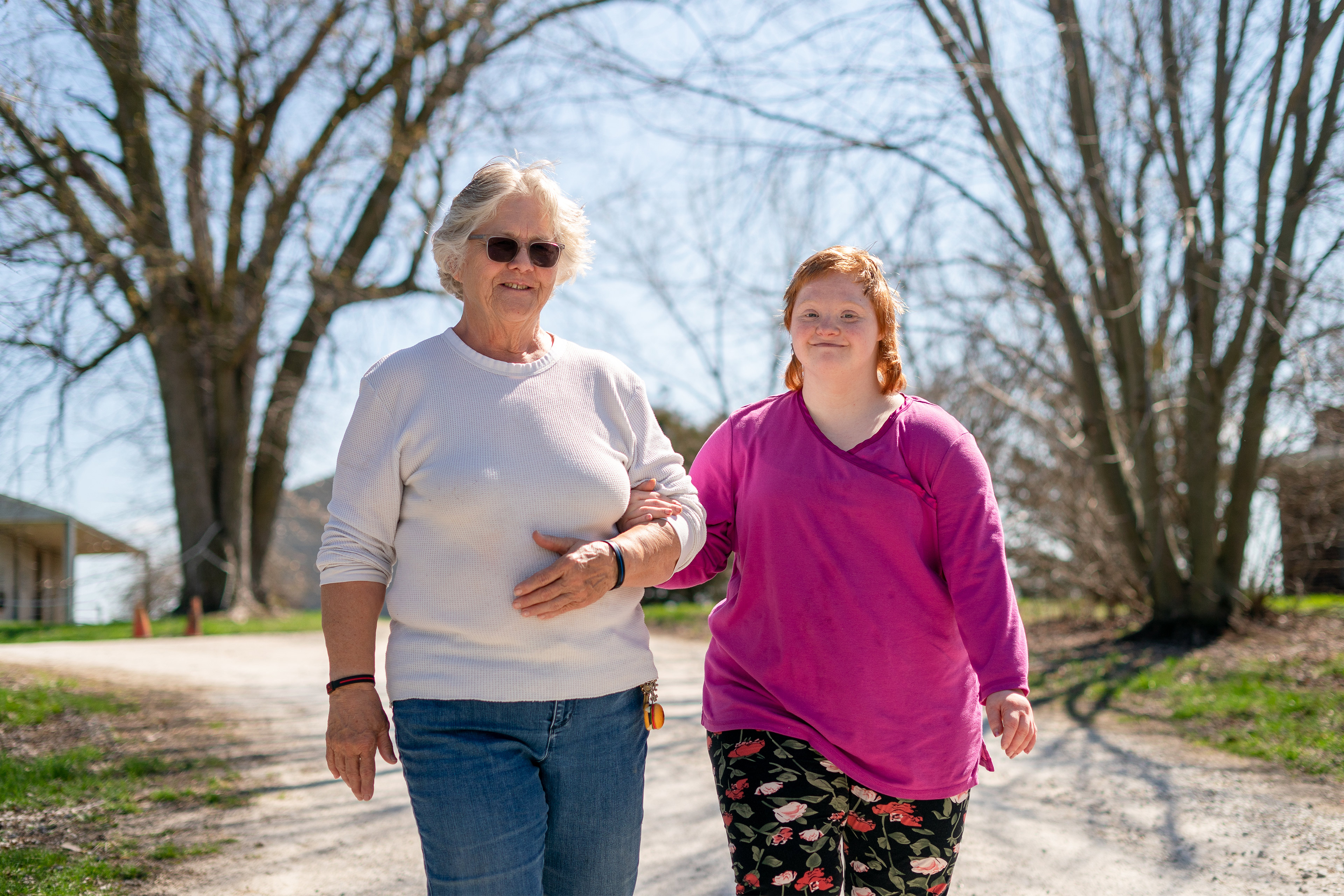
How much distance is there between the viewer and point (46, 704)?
5.87 m

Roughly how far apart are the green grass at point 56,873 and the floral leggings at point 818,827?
2333 millimetres

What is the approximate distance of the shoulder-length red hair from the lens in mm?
2348

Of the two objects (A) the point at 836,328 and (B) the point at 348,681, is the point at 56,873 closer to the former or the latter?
(B) the point at 348,681

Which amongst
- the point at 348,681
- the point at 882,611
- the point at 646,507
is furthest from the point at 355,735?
the point at 882,611

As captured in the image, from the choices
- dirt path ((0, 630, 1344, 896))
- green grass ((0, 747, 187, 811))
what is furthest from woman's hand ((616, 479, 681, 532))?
green grass ((0, 747, 187, 811))

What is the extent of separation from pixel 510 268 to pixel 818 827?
135 cm

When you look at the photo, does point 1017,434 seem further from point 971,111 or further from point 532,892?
point 532,892

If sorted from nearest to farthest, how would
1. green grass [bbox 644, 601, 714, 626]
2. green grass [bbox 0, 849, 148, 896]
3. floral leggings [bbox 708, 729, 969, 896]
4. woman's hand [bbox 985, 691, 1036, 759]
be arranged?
woman's hand [bbox 985, 691, 1036, 759]
floral leggings [bbox 708, 729, 969, 896]
green grass [bbox 0, 849, 148, 896]
green grass [bbox 644, 601, 714, 626]

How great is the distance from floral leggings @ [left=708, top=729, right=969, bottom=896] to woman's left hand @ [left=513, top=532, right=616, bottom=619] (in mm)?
556

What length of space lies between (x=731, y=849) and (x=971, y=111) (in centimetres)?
730

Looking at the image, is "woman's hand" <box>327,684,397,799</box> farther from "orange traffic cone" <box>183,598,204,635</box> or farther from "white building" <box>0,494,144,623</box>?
"white building" <box>0,494,144,623</box>

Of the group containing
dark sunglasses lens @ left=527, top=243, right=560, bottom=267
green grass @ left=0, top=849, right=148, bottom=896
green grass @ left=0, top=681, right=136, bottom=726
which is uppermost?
dark sunglasses lens @ left=527, top=243, right=560, bottom=267

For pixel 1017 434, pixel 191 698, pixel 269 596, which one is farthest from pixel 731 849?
pixel 269 596

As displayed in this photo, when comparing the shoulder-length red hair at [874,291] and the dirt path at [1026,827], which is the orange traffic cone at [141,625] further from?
the shoulder-length red hair at [874,291]
